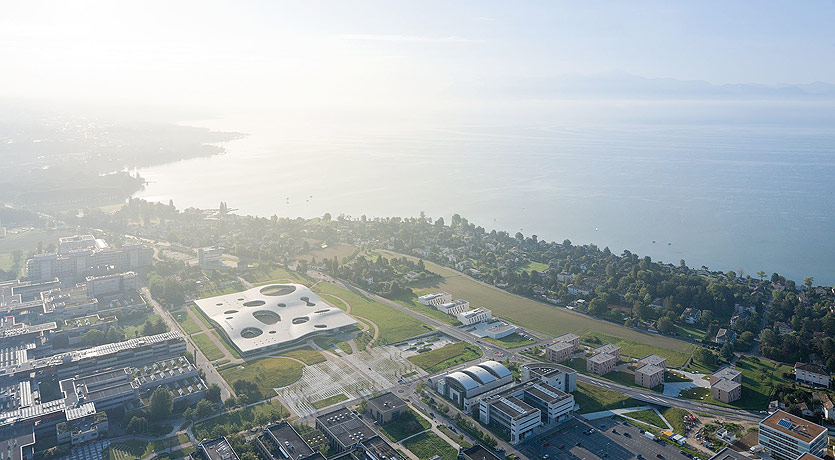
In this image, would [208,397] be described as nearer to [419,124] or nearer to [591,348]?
[591,348]

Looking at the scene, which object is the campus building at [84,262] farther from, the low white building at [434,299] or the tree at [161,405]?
the tree at [161,405]

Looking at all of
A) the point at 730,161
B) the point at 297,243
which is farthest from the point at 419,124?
the point at 297,243

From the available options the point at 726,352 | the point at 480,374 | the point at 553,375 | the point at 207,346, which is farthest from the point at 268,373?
the point at 726,352

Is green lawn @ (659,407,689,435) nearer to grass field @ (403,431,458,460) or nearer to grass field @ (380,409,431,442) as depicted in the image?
grass field @ (403,431,458,460)

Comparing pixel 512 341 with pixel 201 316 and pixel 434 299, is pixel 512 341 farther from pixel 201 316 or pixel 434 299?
pixel 201 316

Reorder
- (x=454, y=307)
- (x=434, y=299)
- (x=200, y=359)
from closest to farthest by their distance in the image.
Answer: (x=200, y=359) → (x=454, y=307) → (x=434, y=299)

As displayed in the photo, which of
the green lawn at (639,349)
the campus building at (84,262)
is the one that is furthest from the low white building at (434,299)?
the campus building at (84,262)

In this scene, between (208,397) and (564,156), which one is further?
(564,156)
